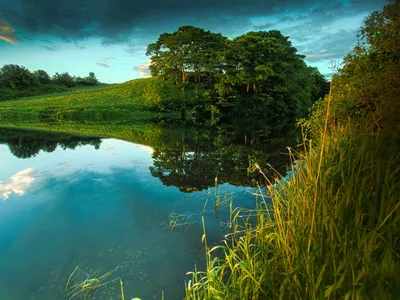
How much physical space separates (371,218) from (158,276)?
3.23 metres

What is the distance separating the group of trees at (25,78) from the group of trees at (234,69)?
→ 114ft

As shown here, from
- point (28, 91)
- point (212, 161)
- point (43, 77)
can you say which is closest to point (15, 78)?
point (28, 91)

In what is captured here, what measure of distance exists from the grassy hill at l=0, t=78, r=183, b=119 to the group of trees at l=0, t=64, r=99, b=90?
18264mm


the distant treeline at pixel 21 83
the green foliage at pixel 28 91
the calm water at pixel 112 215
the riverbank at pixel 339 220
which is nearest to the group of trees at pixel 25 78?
the distant treeline at pixel 21 83

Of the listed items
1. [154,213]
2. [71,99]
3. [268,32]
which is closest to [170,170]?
[154,213]

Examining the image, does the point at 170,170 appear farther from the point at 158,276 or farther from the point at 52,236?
the point at 158,276

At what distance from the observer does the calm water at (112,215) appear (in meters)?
4.24

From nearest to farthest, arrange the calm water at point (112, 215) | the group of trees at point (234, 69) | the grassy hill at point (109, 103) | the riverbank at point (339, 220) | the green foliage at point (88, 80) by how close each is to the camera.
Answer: the riverbank at point (339, 220), the calm water at point (112, 215), the grassy hill at point (109, 103), the group of trees at point (234, 69), the green foliage at point (88, 80)

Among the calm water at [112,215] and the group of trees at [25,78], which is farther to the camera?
the group of trees at [25,78]

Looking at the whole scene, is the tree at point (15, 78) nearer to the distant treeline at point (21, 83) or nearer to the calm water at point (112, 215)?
the distant treeline at point (21, 83)

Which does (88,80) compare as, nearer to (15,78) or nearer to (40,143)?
(15,78)

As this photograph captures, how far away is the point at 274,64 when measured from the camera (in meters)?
44.2

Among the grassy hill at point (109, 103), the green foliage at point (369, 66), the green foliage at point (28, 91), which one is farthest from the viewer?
the green foliage at point (28, 91)

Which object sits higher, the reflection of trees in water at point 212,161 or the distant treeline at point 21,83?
the distant treeline at point 21,83
